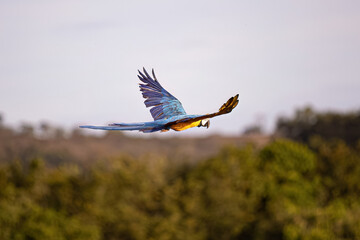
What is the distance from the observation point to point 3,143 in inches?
2184

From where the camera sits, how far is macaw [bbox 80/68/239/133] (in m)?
4.99

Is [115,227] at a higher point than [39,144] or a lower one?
lower

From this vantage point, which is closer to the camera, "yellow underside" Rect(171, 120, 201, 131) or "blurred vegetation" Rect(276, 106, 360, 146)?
"yellow underside" Rect(171, 120, 201, 131)

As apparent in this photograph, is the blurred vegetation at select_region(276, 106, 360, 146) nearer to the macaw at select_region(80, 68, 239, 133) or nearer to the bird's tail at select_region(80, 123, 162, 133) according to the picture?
the macaw at select_region(80, 68, 239, 133)

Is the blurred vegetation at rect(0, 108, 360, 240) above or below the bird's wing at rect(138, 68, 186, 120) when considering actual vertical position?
below

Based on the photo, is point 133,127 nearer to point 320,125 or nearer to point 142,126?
point 142,126

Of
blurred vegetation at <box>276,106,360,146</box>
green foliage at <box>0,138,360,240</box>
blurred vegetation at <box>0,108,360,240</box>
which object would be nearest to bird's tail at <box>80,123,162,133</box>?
green foliage at <box>0,138,360,240</box>

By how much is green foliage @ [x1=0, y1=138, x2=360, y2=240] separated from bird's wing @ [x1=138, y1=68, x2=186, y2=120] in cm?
3823

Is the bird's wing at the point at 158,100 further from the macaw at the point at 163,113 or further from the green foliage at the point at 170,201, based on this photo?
the green foliage at the point at 170,201

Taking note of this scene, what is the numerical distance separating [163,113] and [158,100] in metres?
0.31

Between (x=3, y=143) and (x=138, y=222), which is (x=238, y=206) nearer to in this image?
(x=138, y=222)

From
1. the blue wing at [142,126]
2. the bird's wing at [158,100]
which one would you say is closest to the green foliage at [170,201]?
the bird's wing at [158,100]

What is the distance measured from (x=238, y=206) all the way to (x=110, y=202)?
1025 cm

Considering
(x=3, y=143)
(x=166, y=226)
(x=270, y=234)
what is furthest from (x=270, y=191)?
(x=3, y=143)
